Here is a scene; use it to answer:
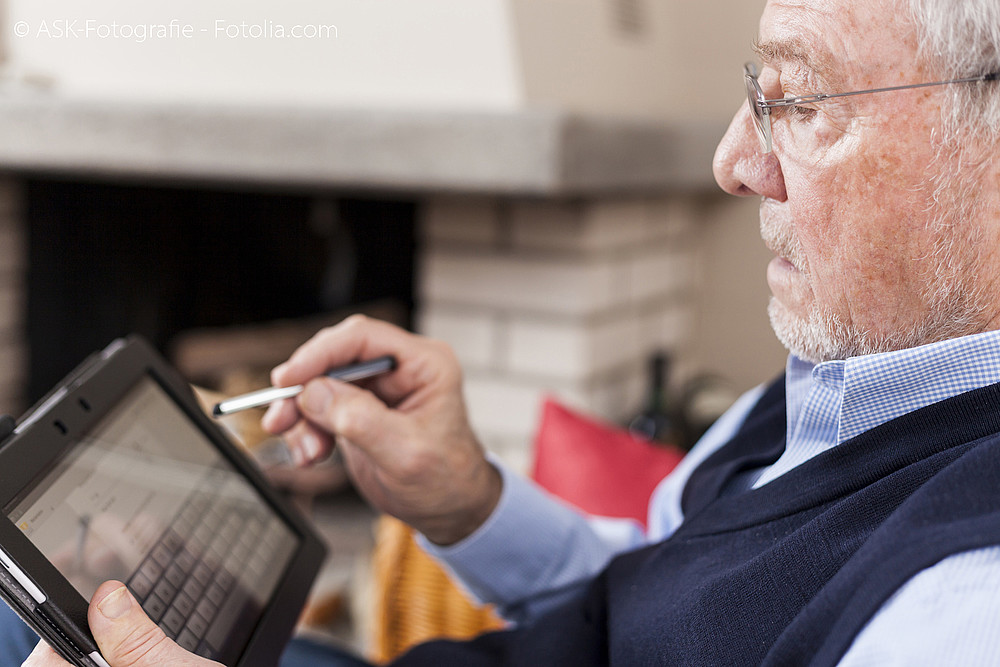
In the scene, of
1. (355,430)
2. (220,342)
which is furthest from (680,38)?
(355,430)

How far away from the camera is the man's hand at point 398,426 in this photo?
78 centimetres

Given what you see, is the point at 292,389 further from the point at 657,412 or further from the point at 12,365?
the point at 12,365

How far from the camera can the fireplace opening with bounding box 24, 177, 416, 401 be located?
1714 millimetres

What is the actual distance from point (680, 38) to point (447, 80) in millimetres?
669

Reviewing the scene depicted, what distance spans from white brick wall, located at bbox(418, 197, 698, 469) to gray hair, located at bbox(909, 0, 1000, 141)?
798 mm

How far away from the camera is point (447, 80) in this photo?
121cm

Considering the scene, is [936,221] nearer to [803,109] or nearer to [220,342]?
[803,109]

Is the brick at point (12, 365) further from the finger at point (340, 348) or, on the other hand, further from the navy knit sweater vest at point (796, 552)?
the navy knit sweater vest at point (796, 552)

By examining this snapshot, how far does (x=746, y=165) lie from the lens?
2.17 ft

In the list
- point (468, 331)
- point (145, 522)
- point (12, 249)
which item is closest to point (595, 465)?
point (468, 331)

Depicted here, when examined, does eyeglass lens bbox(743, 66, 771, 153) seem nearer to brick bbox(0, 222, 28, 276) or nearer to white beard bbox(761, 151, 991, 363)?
white beard bbox(761, 151, 991, 363)

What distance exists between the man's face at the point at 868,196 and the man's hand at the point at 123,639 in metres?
0.46

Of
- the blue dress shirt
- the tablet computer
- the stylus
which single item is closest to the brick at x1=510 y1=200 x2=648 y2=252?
the blue dress shirt

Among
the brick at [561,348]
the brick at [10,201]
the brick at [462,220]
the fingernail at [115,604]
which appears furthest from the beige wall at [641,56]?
the brick at [10,201]
